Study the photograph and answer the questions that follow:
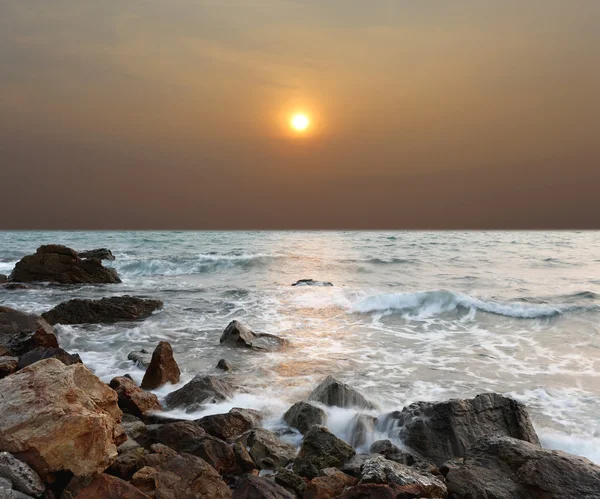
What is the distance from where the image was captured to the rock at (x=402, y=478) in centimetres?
438

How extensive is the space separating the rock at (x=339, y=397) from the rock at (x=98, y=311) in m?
9.17

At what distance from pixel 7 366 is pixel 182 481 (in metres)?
4.26

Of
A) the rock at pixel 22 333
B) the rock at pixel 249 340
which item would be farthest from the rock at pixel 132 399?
the rock at pixel 249 340

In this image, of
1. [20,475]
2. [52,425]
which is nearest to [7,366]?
[52,425]

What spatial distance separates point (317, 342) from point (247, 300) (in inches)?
305

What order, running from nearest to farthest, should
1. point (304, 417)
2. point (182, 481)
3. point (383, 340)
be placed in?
1. point (182, 481)
2. point (304, 417)
3. point (383, 340)

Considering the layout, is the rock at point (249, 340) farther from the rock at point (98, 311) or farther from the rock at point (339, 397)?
the rock at point (98, 311)

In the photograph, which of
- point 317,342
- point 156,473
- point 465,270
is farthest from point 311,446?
point 465,270

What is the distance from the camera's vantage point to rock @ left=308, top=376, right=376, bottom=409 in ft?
23.3

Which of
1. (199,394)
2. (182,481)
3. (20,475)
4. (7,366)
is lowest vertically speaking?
(199,394)

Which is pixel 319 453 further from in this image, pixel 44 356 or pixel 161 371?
pixel 44 356

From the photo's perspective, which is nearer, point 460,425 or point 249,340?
point 460,425

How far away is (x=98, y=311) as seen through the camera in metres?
14.1

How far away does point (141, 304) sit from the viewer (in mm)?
15438
